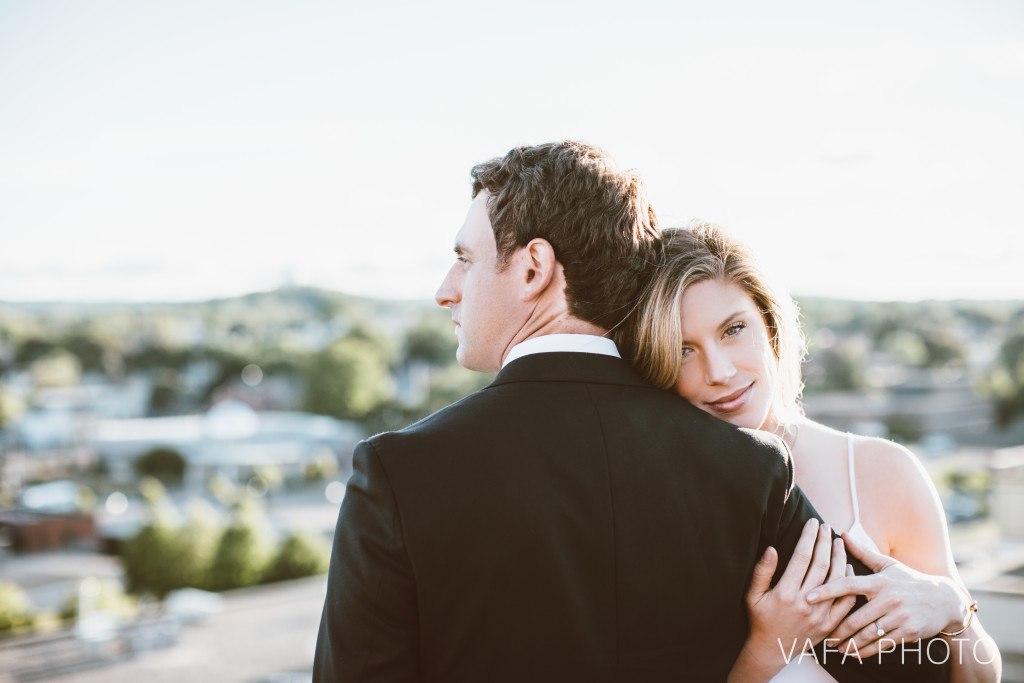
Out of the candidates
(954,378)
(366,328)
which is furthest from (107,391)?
(954,378)

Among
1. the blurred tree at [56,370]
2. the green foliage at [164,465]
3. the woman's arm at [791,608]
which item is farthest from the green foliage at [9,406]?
the woman's arm at [791,608]

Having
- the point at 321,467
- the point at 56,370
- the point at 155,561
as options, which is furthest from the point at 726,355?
the point at 56,370

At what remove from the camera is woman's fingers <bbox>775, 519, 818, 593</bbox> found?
1.71 metres

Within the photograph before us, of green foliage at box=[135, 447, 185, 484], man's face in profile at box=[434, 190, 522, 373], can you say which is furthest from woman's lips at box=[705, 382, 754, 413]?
green foliage at box=[135, 447, 185, 484]

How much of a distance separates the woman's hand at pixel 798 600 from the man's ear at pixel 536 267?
2.30ft

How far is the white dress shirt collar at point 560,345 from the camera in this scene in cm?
166

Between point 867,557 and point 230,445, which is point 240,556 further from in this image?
point 230,445

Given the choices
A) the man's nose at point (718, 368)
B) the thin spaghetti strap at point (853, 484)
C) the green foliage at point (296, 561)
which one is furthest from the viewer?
the green foliage at point (296, 561)

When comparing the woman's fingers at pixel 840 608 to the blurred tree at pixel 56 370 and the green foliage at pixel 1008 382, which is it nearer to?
the green foliage at pixel 1008 382

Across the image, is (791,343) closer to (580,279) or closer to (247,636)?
(580,279)

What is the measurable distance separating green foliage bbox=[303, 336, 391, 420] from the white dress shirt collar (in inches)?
2117

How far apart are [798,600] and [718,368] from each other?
23.7 inches

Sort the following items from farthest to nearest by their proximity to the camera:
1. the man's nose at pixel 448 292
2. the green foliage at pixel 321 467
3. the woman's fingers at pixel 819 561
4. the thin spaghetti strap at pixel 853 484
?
the green foliage at pixel 321 467
the thin spaghetti strap at pixel 853 484
the man's nose at pixel 448 292
the woman's fingers at pixel 819 561

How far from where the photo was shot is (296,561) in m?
20.5
